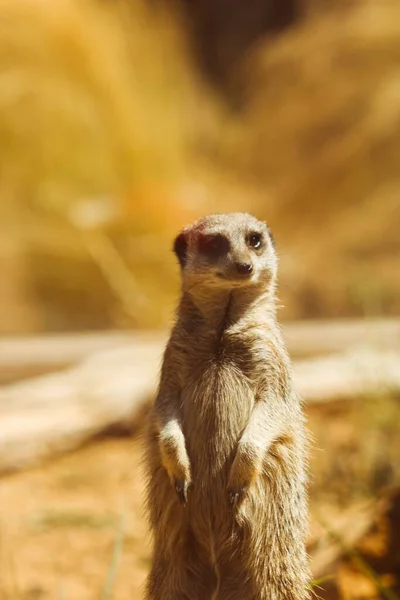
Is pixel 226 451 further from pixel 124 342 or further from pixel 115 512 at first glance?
pixel 124 342

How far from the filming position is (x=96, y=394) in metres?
4.42

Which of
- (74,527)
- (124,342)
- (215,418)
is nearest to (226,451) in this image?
(215,418)

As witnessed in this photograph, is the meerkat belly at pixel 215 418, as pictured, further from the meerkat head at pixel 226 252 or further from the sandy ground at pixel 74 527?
the sandy ground at pixel 74 527

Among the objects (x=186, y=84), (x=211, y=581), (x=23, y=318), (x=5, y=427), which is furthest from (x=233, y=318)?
(x=186, y=84)

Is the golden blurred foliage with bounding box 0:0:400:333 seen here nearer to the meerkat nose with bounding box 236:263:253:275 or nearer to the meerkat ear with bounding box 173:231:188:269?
the meerkat ear with bounding box 173:231:188:269

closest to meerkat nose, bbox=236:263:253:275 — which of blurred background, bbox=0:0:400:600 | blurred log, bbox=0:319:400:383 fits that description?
blurred log, bbox=0:319:400:383

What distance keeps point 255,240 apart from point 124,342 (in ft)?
15.5

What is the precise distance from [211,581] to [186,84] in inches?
306

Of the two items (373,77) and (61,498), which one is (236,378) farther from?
(373,77)

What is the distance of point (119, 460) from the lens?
400cm

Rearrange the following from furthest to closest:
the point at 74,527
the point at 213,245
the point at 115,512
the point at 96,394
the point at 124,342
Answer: the point at 124,342 < the point at 96,394 < the point at 115,512 < the point at 74,527 < the point at 213,245

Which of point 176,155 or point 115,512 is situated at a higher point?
point 176,155

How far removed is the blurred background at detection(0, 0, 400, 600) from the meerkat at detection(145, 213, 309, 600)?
A: 13.1 ft

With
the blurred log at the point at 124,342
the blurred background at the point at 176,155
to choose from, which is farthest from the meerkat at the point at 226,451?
the blurred background at the point at 176,155
